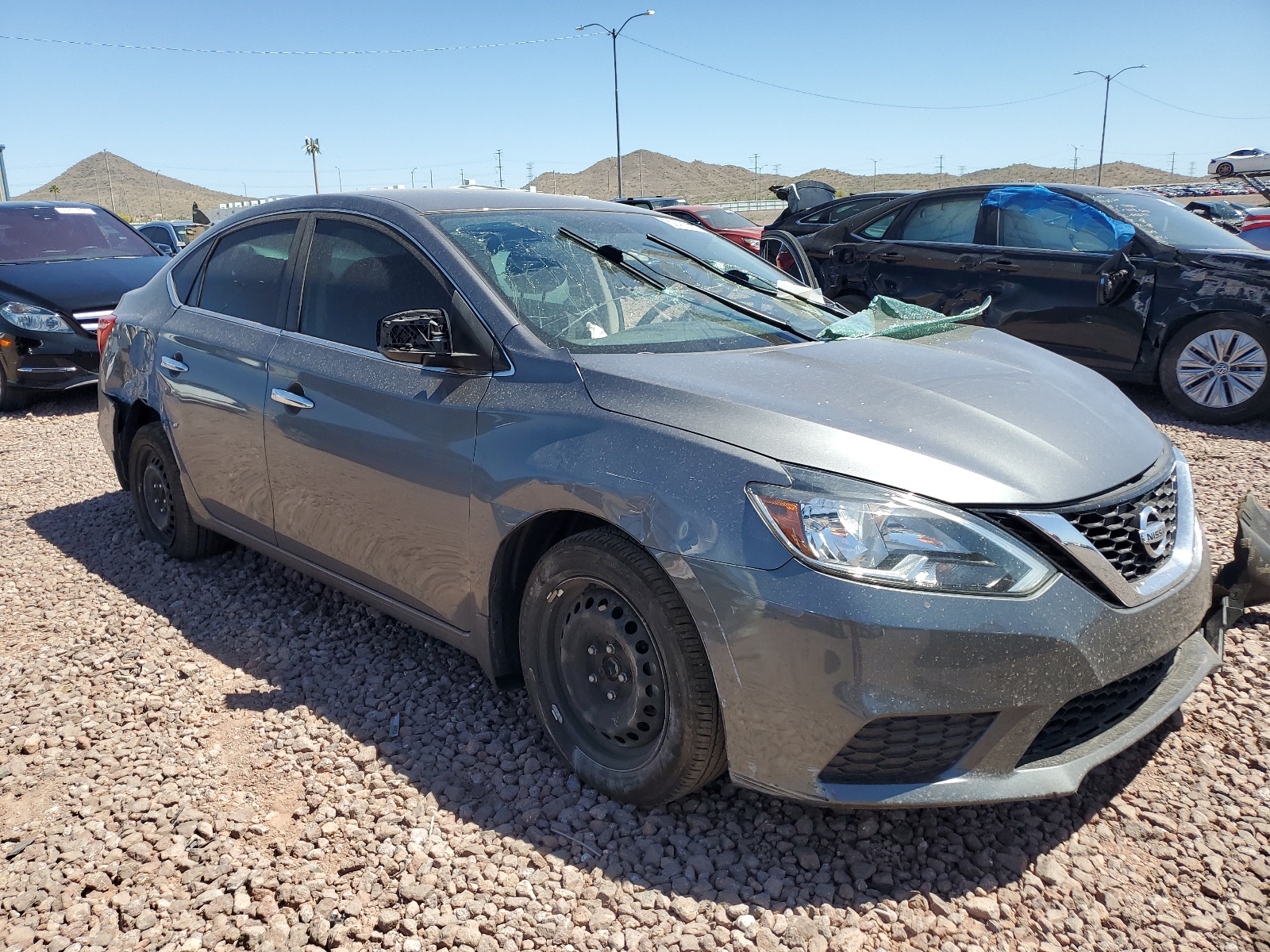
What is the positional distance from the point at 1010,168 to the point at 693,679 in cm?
14586

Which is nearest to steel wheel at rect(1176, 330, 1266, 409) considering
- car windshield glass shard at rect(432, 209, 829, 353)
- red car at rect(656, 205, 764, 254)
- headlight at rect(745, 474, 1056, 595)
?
car windshield glass shard at rect(432, 209, 829, 353)

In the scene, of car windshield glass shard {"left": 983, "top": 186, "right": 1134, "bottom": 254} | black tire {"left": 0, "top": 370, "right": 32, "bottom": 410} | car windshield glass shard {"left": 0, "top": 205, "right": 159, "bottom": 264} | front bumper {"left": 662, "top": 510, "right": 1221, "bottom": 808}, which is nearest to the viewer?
front bumper {"left": 662, "top": 510, "right": 1221, "bottom": 808}

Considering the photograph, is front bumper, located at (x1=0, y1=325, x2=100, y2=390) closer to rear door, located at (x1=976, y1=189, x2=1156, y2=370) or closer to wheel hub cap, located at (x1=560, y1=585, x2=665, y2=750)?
wheel hub cap, located at (x1=560, y1=585, x2=665, y2=750)

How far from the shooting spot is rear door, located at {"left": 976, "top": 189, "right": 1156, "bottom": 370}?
700 centimetres

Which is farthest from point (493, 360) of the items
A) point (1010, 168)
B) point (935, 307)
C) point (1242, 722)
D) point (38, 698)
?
point (1010, 168)

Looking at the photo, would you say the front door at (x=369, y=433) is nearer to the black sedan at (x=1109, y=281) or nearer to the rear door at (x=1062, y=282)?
the black sedan at (x=1109, y=281)

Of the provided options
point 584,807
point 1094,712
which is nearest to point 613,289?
point 584,807

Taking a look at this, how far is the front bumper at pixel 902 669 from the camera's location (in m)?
2.14

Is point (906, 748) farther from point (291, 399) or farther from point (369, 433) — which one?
point (291, 399)

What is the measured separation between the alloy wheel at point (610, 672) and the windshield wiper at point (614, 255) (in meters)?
1.19

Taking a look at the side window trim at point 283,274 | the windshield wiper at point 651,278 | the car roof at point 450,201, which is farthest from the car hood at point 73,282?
the windshield wiper at point 651,278

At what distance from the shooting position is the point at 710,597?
7.48ft

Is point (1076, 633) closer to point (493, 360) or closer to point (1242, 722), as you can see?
point (1242, 722)

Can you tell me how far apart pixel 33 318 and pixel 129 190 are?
184345 mm
